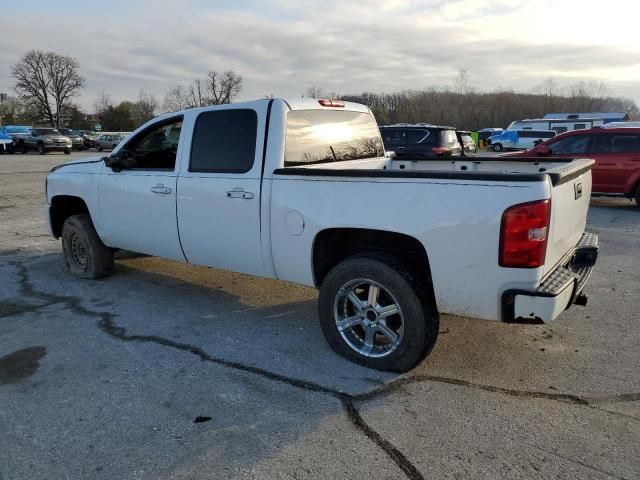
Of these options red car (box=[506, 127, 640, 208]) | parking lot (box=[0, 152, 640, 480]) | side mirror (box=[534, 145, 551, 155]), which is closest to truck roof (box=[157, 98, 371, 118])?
parking lot (box=[0, 152, 640, 480])

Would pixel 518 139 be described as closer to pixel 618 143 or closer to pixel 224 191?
pixel 618 143

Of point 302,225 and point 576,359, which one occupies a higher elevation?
point 302,225

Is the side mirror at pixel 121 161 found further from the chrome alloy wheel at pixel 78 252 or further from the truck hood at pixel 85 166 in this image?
the chrome alloy wheel at pixel 78 252

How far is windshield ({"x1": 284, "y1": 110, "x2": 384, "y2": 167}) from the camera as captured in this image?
4371mm

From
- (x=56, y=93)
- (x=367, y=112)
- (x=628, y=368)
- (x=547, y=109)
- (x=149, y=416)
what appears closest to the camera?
(x=149, y=416)

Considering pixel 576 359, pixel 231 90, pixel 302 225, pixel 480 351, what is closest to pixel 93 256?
pixel 302 225

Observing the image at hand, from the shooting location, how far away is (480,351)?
409 cm

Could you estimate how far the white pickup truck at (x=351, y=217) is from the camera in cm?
314

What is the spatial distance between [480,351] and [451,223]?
1.37m

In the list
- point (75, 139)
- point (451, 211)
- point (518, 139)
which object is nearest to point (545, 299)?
point (451, 211)

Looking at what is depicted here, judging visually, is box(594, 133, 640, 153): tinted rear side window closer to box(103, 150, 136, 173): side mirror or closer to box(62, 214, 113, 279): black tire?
box(103, 150, 136, 173): side mirror

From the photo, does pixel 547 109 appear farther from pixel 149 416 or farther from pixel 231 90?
pixel 149 416

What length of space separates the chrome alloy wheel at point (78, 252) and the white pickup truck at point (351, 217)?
0.46m

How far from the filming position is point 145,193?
5148 millimetres
